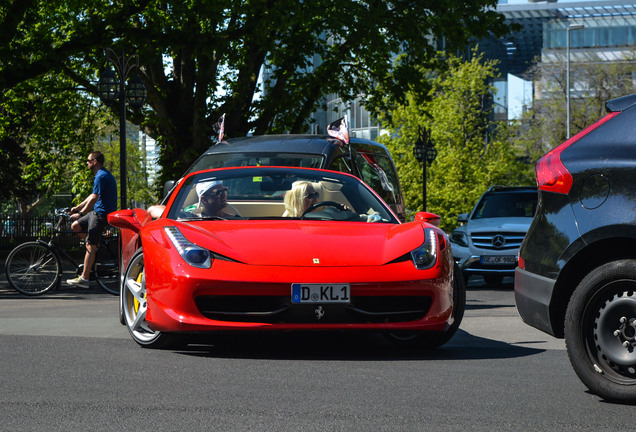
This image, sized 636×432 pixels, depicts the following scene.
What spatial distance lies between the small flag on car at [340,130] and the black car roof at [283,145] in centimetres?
19

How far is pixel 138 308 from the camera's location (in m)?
7.88

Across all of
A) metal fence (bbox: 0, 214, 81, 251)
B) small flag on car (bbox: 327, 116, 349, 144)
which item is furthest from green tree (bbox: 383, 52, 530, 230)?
small flag on car (bbox: 327, 116, 349, 144)

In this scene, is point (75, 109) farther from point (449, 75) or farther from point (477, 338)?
point (449, 75)

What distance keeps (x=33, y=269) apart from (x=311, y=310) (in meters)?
7.61

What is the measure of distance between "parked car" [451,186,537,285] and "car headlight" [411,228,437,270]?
9089 mm

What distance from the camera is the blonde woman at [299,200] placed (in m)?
8.22

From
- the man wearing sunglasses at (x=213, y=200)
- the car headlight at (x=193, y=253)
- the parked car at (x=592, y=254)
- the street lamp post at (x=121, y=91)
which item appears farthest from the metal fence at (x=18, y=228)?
the parked car at (x=592, y=254)

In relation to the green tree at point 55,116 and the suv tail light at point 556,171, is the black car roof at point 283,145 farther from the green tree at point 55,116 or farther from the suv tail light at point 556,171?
Result: the green tree at point 55,116

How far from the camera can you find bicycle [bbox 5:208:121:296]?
44.1 feet

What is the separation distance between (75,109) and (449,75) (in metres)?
30.9

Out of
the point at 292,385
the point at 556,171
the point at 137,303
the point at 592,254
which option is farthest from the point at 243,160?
the point at 592,254

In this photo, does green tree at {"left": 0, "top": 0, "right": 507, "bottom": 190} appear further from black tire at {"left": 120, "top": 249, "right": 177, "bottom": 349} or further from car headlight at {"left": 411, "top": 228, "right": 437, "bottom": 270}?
car headlight at {"left": 411, "top": 228, "right": 437, "bottom": 270}

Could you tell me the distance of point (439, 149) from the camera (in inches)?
2203

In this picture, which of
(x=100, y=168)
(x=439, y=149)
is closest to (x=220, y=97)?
(x=100, y=168)
